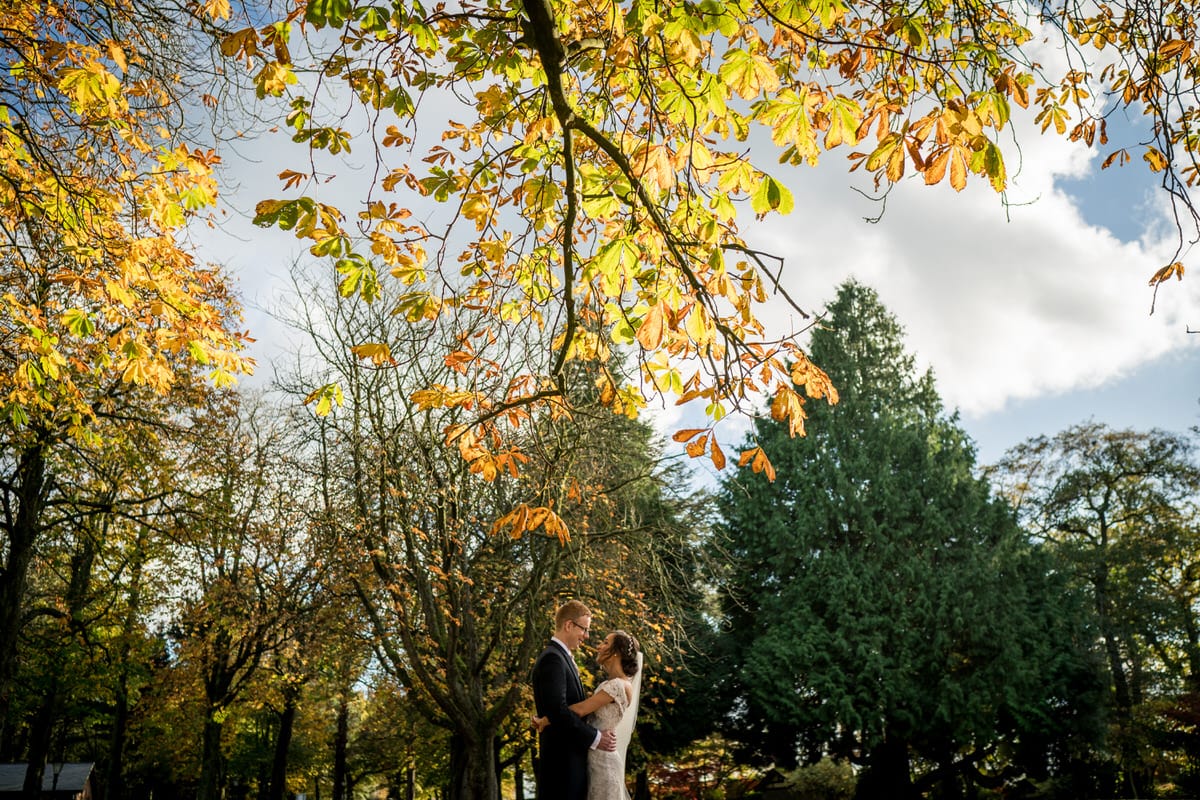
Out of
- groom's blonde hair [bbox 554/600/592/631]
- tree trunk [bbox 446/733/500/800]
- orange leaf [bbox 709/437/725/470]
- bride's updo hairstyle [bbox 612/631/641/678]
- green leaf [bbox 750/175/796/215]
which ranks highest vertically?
green leaf [bbox 750/175/796/215]

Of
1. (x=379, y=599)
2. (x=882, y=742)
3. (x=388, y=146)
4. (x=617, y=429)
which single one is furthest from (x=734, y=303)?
(x=882, y=742)

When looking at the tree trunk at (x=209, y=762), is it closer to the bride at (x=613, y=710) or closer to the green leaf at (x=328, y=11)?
the bride at (x=613, y=710)

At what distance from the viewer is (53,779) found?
74.1ft

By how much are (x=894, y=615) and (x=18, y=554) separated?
18.2 meters

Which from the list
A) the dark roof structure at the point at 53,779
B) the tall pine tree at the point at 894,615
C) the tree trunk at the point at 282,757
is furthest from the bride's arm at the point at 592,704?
the dark roof structure at the point at 53,779

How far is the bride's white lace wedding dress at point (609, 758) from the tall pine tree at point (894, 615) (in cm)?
1240

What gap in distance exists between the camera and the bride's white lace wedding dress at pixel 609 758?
5125mm

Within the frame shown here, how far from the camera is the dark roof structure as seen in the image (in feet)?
71.6

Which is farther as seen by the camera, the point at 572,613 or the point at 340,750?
the point at 340,750

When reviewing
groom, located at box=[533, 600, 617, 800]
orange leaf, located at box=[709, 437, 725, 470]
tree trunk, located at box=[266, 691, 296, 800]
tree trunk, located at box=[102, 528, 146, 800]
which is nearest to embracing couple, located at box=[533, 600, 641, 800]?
groom, located at box=[533, 600, 617, 800]

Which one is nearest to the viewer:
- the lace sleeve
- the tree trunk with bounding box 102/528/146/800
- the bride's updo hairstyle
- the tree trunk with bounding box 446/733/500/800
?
the lace sleeve

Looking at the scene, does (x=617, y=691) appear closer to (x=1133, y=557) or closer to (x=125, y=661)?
(x=125, y=661)

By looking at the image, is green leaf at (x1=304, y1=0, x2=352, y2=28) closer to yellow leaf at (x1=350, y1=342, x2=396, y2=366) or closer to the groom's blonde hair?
yellow leaf at (x1=350, y1=342, x2=396, y2=366)

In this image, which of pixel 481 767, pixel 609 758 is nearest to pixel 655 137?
pixel 609 758
